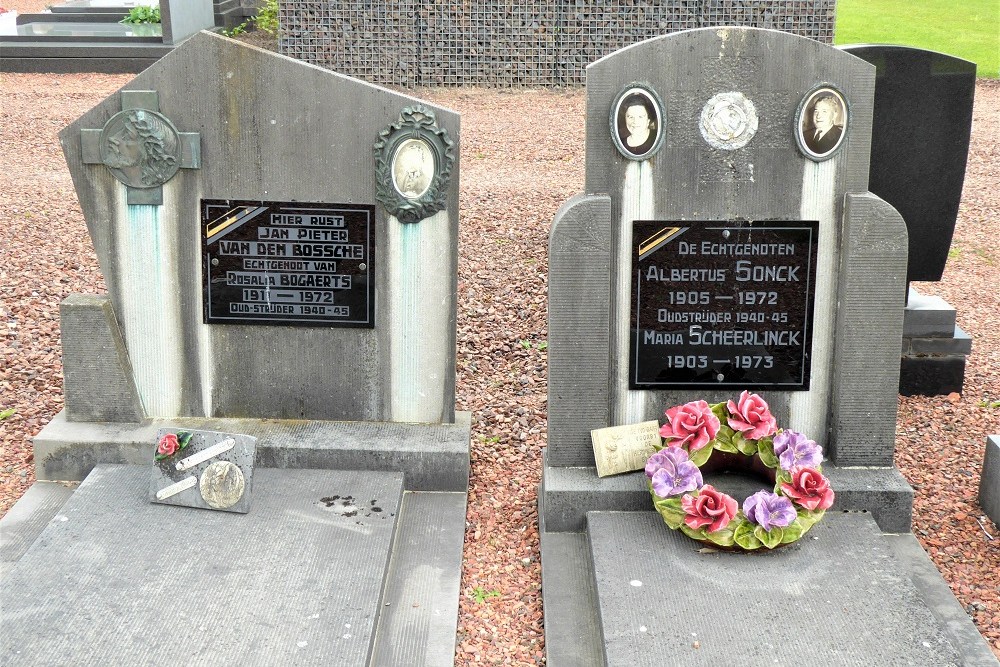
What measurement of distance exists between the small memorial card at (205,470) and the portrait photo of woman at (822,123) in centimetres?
274

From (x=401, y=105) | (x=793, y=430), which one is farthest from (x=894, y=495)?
(x=401, y=105)

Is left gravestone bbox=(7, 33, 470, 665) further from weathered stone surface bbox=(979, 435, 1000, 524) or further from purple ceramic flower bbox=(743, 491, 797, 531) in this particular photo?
weathered stone surface bbox=(979, 435, 1000, 524)

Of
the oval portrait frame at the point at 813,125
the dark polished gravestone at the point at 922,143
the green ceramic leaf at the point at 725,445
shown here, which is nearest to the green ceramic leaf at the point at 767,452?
the green ceramic leaf at the point at 725,445

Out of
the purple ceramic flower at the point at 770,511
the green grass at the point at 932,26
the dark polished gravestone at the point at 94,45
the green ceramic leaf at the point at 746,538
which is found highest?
the green grass at the point at 932,26

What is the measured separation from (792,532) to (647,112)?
1.86m

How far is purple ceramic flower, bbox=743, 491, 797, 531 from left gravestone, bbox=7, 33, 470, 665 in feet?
4.20

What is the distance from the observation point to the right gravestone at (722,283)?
4.52 meters

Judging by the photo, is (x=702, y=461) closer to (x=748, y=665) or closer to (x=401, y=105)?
(x=748, y=665)

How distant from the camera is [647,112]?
4551 mm

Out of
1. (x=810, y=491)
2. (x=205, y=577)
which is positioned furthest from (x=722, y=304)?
(x=205, y=577)

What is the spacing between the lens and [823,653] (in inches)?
144

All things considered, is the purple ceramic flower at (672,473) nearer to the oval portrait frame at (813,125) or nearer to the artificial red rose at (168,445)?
the oval portrait frame at (813,125)

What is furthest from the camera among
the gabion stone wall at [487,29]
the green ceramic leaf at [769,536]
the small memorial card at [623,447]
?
the gabion stone wall at [487,29]

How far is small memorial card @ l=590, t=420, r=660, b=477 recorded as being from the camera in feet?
15.6
